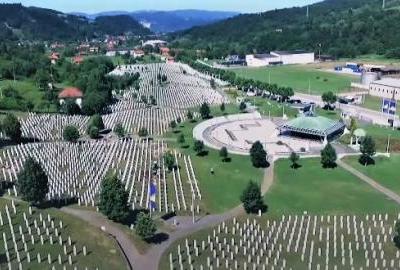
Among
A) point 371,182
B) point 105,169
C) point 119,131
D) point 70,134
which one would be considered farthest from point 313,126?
point 70,134

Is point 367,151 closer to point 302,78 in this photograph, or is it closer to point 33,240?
point 33,240

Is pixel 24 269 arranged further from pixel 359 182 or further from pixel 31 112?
pixel 31 112

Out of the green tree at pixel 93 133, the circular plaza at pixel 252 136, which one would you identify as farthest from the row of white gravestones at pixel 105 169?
the circular plaza at pixel 252 136

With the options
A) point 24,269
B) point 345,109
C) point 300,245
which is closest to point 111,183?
point 24,269

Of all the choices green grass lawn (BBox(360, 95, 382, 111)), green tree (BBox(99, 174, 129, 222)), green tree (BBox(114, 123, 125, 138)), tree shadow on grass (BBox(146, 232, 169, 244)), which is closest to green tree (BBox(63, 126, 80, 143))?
green tree (BBox(114, 123, 125, 138))

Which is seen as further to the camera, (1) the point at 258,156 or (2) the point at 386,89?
(2) the point at 386,89

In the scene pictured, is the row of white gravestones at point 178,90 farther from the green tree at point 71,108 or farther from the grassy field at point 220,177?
the grassy field at point 220,177

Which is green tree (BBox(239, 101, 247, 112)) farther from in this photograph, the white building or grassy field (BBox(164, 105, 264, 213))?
the white building
